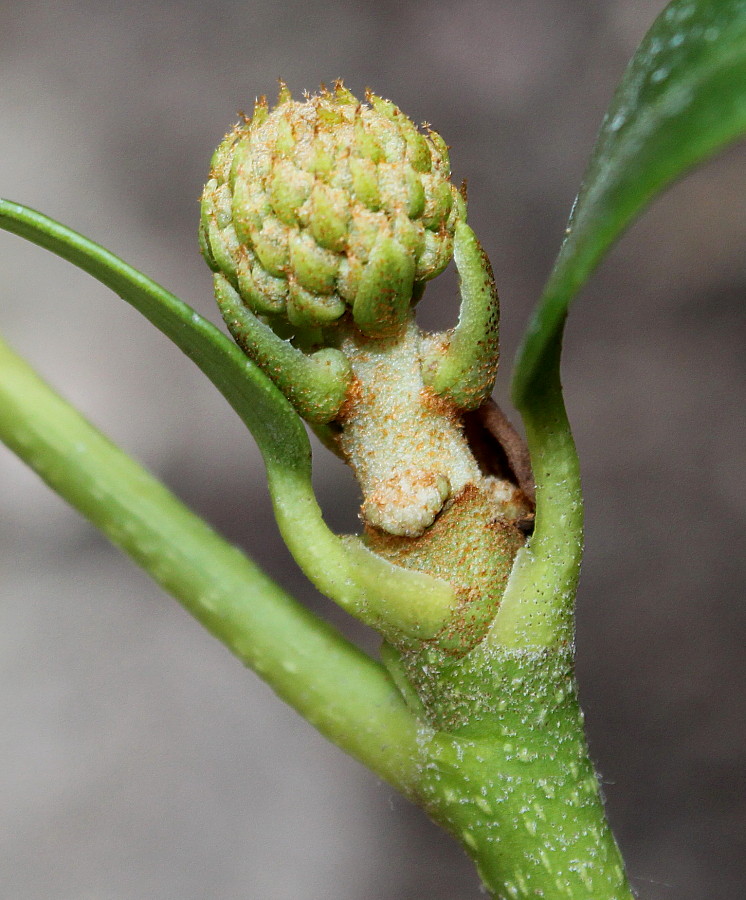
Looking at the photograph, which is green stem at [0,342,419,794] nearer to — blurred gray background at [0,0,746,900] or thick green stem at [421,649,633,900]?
thick green stem at [421,649,633,900]

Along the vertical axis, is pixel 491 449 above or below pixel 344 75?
below

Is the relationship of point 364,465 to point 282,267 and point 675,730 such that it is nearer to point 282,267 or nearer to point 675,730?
point 282,267

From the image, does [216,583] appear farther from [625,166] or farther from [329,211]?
[625,166]

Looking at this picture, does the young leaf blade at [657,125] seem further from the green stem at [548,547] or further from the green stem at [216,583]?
the green stem at [216,583]

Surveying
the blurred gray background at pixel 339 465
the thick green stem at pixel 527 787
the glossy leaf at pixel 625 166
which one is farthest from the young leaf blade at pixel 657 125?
the blurred gray background at pixel 339 465

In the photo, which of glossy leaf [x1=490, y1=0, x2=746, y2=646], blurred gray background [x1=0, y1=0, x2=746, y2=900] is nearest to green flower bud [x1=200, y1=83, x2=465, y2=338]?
glossy leaf [x1=490, y1=0, x2=746, y2=646]

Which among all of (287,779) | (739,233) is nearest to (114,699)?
(287,779)

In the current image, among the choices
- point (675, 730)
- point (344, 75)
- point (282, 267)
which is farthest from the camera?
point (344, 75)
